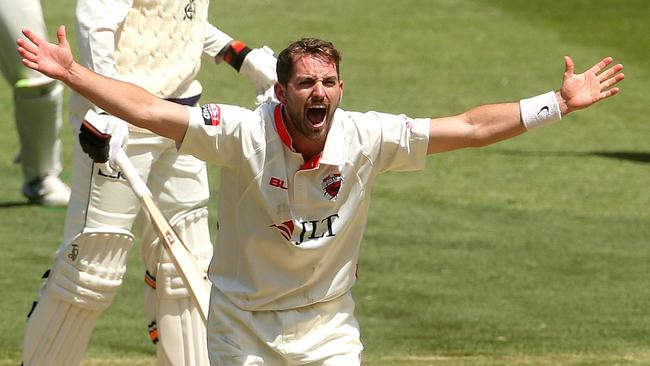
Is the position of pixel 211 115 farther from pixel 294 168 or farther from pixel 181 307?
pixel 181 307

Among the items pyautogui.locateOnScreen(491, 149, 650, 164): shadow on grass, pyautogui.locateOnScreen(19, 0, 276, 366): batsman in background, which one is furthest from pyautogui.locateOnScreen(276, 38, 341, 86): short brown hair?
pyautogui.locateOnScreen(491, 149, 650, 164): shadow on grass

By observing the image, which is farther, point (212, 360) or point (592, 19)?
point (592, 19)

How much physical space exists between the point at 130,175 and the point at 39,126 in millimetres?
4407

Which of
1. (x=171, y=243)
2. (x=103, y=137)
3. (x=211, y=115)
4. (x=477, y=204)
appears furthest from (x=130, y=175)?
(x=477, y=204)

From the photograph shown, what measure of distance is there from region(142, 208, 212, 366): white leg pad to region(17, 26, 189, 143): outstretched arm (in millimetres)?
1368

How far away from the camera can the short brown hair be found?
479 cm

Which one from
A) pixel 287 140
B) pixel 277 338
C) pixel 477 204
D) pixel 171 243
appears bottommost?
pixel 477 204

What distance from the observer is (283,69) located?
4.82 m

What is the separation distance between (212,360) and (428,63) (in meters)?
10.1

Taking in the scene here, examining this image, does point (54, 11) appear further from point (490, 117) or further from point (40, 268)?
point (490, 117)

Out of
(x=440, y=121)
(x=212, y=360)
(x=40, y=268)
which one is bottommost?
(x=40, y=268)

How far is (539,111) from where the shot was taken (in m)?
4.98

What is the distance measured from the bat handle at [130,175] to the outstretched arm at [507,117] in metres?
1.07

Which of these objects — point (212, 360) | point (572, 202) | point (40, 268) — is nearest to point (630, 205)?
point (572, 202)
